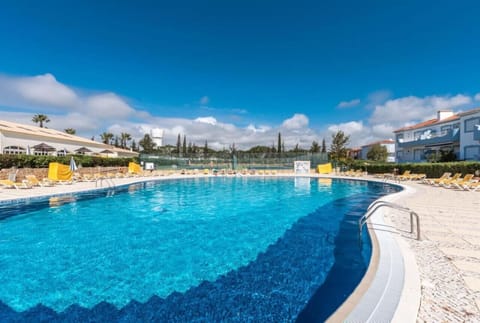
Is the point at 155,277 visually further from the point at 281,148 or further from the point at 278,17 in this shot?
the point at 281,148

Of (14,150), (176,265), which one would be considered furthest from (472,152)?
(14,150)

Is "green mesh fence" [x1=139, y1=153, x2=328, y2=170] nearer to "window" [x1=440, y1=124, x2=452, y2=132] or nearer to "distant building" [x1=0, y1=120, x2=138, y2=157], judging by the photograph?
"distant building" [x1=0, y1=120, x2=138, y2=157]

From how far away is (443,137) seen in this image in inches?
841

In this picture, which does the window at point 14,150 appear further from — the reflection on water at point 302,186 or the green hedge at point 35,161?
the reflection on water at point 302,186

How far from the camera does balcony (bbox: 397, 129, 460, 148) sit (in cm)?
2050

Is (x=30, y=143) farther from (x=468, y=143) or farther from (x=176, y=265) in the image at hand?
(x=468, y=143)

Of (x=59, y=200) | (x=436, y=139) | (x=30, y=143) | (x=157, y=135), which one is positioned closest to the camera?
(x=59, y=200)

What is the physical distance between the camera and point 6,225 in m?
6.16

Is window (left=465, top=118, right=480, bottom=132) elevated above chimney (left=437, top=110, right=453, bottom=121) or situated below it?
below

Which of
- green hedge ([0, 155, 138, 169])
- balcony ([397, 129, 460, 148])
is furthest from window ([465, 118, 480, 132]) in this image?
green hedge ([0, 155, 138, 169])

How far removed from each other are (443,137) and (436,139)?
63cm

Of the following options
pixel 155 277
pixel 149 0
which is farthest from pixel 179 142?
pixel 155 277

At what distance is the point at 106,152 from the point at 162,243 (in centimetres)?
2812

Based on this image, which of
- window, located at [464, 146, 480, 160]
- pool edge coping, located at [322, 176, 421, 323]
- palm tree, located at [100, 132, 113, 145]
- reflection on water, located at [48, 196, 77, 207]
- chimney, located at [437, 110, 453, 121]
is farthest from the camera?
palm tree, located at [100, 132, 113, 145]
